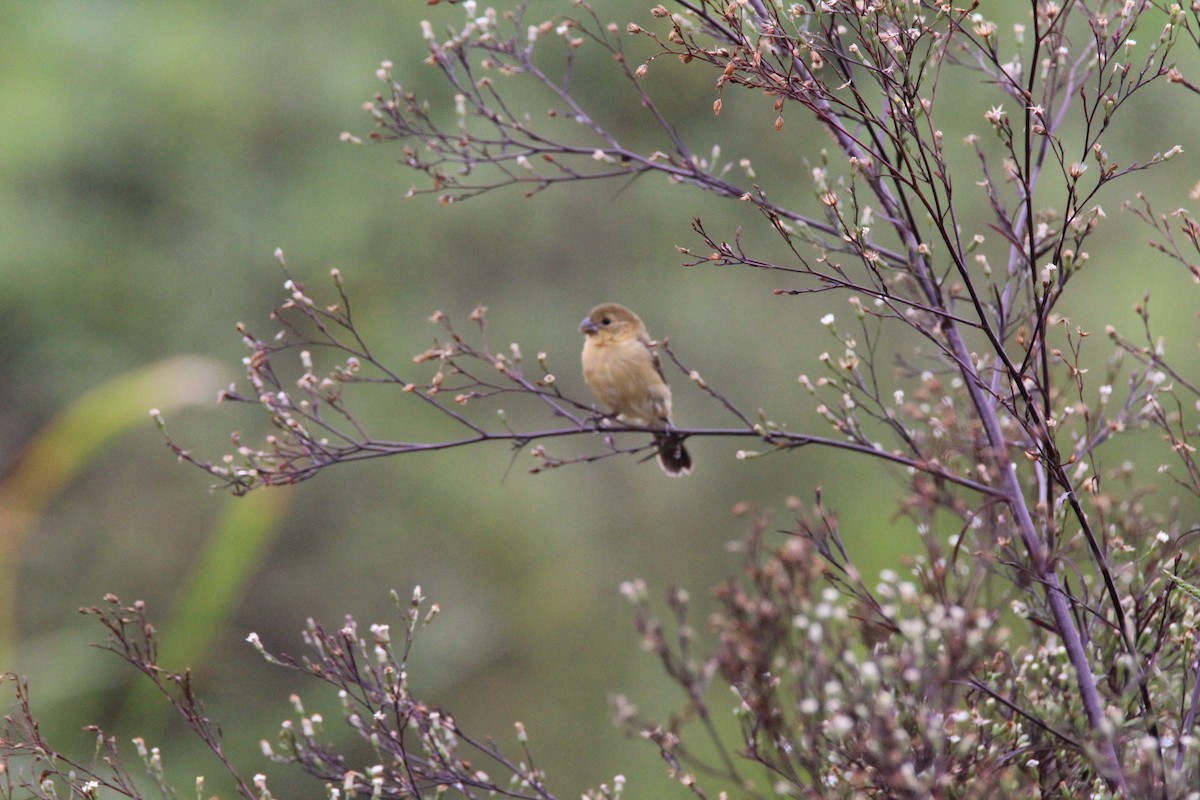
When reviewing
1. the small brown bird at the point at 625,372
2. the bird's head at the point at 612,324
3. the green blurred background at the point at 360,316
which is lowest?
the small brown bird at the point at 625,372

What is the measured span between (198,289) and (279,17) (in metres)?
1.99

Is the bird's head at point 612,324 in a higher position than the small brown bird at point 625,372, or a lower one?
higher

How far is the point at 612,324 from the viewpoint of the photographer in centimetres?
584

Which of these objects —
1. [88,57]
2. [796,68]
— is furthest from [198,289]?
[796,68]

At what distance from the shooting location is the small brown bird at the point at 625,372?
18.6ft

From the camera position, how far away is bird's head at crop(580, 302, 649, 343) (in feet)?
19.0

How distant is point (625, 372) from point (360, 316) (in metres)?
3.04

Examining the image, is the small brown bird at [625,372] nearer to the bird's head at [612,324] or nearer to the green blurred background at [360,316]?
the bird's head at [612,324]

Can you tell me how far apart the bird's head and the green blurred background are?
2385 mm

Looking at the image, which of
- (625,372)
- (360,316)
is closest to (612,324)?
(625,372)

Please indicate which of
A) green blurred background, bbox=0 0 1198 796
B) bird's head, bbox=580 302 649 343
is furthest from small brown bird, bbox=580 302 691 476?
green blurred background, bbox=0 0 1198 796

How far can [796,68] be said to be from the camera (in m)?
3.02

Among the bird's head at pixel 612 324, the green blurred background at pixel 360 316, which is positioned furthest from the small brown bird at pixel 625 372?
the green blurred background at pixel 360 316

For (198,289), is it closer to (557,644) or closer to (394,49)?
(394,49)
